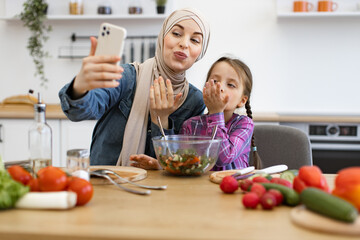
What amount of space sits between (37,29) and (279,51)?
2113 millimetres

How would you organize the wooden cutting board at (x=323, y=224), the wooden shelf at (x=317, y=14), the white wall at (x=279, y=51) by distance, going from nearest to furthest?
the wooden cutting board at (x=323, y=224)
the wooden shelf at (x=317, y=14)
the white wall at (x=279, y=51)

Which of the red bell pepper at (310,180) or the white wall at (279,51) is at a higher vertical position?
the white wall at (279,51)

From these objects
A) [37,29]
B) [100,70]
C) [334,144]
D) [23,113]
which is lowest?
[334,144]

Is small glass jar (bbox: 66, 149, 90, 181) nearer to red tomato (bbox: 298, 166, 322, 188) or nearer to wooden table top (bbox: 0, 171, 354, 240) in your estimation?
wooden table top (bbox: 0, 171, 354, 240)

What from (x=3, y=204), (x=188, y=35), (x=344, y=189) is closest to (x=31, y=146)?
(x=3, y=204)

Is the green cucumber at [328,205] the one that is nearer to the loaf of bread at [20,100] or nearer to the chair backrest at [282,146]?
the chair backrest at [282,146]

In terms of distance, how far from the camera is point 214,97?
59.0 inches

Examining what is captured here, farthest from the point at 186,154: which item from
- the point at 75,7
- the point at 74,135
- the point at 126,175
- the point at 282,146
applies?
the point at 75,7

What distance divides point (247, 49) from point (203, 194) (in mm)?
2744

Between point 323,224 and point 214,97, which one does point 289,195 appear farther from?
point 214,97

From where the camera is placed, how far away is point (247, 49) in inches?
142

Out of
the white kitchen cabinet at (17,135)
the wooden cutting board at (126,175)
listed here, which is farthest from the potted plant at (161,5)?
the wooden cutting board at (126,175)

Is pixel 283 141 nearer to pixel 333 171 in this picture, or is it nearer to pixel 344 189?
pixel 344 189

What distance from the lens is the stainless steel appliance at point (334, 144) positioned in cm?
298
